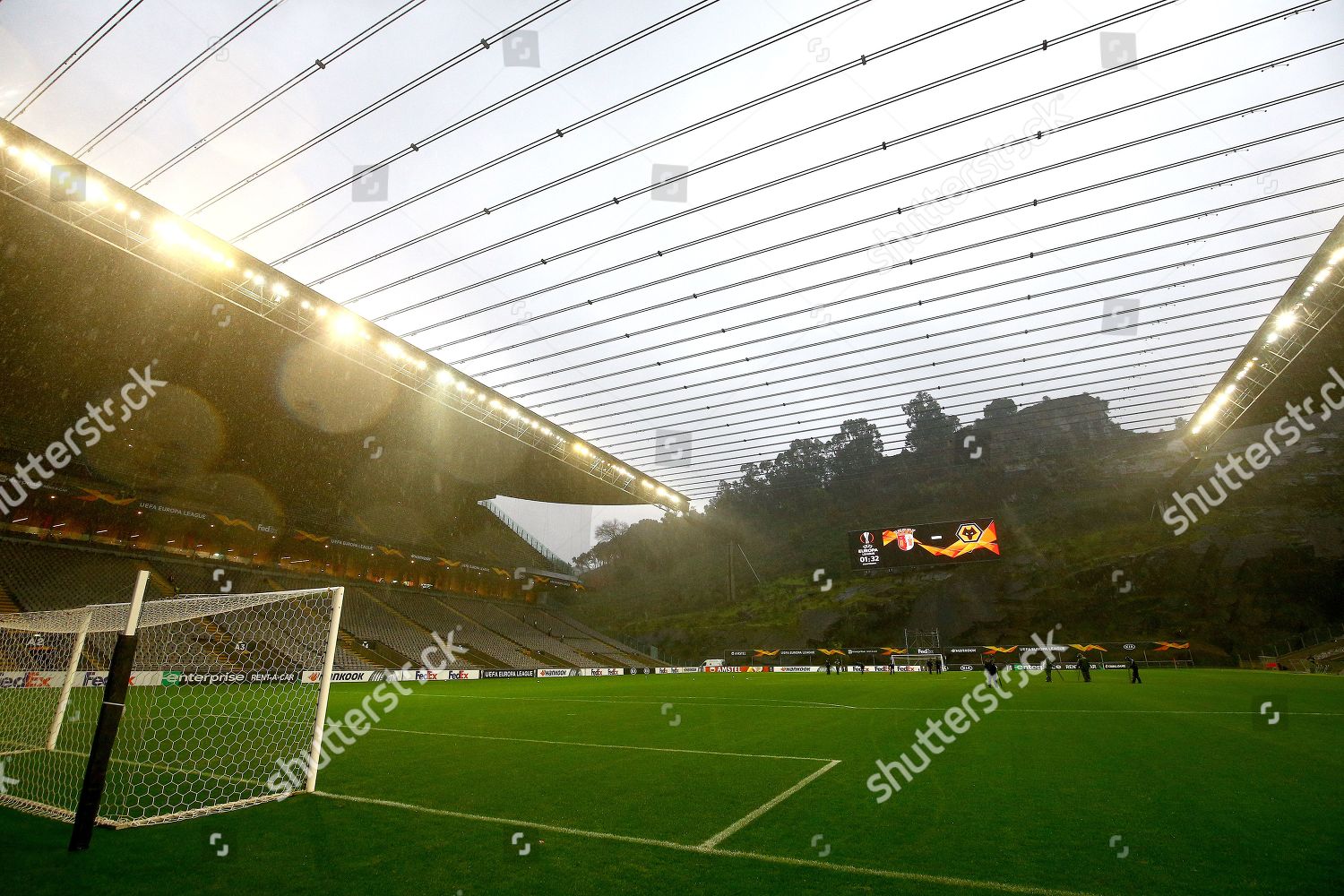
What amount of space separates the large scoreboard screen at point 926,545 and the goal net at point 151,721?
31730 mm

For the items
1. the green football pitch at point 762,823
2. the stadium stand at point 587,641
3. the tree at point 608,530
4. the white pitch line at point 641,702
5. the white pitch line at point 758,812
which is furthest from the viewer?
the tree at point 608,530

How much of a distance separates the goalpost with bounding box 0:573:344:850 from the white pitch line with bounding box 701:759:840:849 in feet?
14.0

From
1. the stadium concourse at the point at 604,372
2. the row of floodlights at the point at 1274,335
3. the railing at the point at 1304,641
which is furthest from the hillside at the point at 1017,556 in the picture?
the row of floodlights at the point at 1274,335

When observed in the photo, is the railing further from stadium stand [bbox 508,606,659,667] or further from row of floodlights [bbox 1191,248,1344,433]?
stadium stand [bbox 508,606,659,667]

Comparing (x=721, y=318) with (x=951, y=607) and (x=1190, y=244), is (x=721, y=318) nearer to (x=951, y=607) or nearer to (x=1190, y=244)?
(x=1190, y=244)

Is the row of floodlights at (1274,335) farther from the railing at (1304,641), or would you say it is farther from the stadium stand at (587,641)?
the stadium stand at (587,641)

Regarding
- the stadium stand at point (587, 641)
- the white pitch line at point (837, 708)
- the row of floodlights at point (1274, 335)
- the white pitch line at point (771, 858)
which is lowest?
the white pitch line at point (771, 858)

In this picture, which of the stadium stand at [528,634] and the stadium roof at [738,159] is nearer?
the stadium roof at [738,159]

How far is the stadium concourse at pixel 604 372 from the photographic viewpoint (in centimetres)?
518

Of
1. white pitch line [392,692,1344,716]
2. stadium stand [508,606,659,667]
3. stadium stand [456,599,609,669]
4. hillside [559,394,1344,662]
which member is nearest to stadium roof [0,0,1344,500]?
white pitch line [392,692,1344,716]

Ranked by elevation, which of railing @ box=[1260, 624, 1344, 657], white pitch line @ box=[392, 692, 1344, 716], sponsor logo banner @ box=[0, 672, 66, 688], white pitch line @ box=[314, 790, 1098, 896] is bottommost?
white pitch line @ box=[314, 790, 1098, 896]

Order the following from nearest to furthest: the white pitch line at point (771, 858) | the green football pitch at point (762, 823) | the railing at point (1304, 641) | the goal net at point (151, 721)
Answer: the white pitch line at point (771, 858), the green football pitch at point (762, 823), the goal net at point (151, 721), the railing at point (1304, 641)

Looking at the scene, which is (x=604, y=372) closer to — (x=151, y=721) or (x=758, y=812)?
(x=151, y=721)

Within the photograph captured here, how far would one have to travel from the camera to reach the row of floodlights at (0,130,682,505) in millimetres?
15273
